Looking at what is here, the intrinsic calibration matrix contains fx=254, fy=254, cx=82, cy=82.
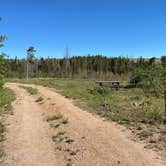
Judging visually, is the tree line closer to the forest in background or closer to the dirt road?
the forest in background

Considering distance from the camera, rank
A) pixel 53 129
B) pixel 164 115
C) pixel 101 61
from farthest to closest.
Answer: pixel 101 61 < pixel 164 115 < pixel 53 129

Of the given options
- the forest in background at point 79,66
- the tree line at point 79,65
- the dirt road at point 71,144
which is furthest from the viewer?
the tree line at point 79,65

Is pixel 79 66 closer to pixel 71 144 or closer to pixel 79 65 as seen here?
pixel 79 65

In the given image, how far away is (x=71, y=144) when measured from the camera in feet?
21.3

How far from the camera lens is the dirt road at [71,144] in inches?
209

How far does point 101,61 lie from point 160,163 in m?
57.7

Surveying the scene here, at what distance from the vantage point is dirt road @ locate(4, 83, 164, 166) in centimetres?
532

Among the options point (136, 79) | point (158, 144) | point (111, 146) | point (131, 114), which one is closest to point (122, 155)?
point (111, 146)

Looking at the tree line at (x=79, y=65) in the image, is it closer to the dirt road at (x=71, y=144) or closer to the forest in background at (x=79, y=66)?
the forest in background at (x=79, y=66)

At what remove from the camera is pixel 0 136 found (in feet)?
24.9

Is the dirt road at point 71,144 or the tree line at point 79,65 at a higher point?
the tree line at point 79,65

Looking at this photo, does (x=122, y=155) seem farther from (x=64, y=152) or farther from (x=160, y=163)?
(x=64, y=152)

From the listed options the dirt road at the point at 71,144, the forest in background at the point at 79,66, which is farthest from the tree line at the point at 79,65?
the dirt road at the point at 71,144

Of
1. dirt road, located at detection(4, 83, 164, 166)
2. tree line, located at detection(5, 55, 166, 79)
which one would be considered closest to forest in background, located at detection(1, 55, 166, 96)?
tree line, located at detection(5, 55, 166, 79)
